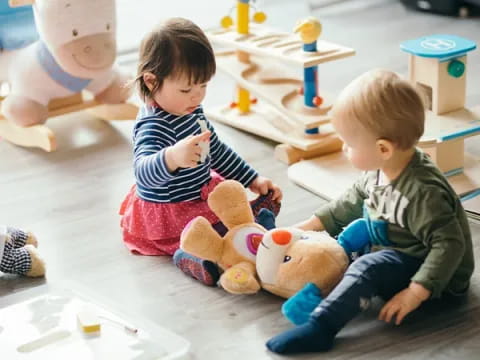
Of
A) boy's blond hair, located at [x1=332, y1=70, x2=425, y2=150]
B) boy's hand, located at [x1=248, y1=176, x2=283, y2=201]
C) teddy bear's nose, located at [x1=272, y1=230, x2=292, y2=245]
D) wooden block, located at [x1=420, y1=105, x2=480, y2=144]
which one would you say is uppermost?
boy's blond hair, located at [x1=332, y1=70, x2=425, y2=150]

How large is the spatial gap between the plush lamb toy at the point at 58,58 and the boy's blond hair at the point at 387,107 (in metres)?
1.04

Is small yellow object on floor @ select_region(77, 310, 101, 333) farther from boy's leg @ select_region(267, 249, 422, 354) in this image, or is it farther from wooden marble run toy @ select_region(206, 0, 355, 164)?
wooden marble run toy @ select_region(206, 0, 355, 164)

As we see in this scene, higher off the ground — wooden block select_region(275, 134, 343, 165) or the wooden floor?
wooden block select_region(275, 134, 343, 165)

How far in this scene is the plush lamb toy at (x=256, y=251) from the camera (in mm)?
1479

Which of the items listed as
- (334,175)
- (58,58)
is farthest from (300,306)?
(58,58)

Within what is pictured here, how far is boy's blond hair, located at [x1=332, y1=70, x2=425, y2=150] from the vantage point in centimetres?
137

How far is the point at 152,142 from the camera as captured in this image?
1.65 metres

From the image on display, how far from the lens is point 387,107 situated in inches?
54.0

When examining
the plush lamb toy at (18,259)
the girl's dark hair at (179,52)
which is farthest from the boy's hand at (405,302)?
the plush lamb toy at (18,259)

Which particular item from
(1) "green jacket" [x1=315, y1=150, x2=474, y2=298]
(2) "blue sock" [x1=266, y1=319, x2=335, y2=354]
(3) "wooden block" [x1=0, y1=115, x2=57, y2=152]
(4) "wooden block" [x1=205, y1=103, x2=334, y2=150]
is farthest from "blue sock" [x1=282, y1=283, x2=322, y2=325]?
(3) "wooden block" [x1=0, y1=115, x2=57, y2=152]

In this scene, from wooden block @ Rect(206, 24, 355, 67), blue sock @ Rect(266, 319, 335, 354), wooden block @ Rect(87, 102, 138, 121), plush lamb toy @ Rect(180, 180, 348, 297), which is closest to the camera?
blue sock @ Rect(266, 319, 335, 354)

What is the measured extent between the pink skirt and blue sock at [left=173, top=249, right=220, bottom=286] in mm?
78

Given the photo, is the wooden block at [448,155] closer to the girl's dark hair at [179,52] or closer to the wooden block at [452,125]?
the wooden block at [452,125]

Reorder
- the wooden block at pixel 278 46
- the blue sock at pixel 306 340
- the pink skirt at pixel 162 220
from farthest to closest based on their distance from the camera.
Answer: the wooden block at pixel 278 46
the pink skirt at pixel 162 220
the blue sock at pixel 306 340
